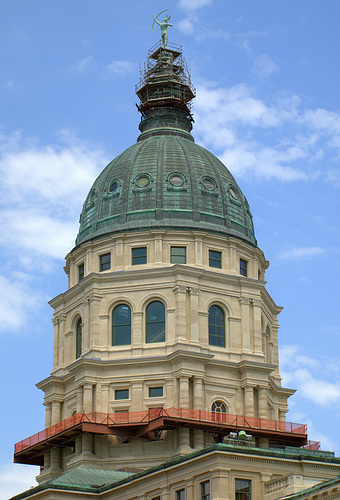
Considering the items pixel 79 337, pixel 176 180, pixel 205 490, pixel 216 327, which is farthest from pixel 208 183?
pixel 205 490

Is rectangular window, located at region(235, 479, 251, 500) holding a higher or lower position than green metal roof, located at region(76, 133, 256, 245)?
lower

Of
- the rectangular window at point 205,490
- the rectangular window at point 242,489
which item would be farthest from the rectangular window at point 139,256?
the rectangular window at point 242,489

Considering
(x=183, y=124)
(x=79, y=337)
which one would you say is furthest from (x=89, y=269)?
(x=183, y=124)

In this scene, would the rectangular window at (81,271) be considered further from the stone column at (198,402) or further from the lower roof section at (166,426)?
the stone column at (198,402)

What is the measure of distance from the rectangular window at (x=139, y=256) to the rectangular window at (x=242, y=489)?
32.7m

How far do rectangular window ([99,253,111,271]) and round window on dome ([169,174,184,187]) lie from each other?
9.10m

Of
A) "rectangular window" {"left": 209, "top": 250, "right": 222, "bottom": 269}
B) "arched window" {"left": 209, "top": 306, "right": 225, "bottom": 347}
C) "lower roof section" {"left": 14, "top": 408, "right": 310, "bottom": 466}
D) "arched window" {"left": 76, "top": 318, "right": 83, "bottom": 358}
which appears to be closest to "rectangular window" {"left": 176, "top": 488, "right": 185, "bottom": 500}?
"lower roof section" {"left": 14, "top": 408, "right": 310, "bottom": 466}

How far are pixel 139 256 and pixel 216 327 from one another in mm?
9632

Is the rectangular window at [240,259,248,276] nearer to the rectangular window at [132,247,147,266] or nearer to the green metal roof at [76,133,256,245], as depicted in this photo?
the green metal roof at [76,133,256,245]

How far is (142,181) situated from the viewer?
106m

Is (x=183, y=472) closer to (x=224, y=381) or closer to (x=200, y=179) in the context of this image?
(x=224, y=381)

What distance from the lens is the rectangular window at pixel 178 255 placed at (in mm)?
100825

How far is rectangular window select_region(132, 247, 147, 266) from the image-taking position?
3986 inches

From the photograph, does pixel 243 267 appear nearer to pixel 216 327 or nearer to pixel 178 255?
pixel 178 255
